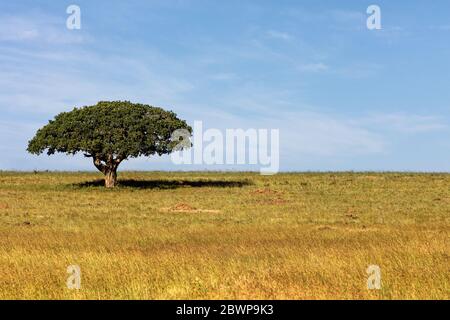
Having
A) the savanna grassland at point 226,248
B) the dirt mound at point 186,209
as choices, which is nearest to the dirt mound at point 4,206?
the savanna grassland at point 226,248

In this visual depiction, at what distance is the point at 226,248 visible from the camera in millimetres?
19266

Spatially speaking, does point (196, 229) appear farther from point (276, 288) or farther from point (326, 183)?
point (326, 183)

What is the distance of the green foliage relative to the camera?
59938 mm

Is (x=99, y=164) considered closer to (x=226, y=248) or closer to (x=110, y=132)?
(x=110, y=132)

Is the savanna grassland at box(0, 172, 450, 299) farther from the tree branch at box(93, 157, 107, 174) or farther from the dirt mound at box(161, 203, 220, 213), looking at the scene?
the tree branch at box(93, 157, 107, 174)

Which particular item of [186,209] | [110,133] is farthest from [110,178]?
[186,209]

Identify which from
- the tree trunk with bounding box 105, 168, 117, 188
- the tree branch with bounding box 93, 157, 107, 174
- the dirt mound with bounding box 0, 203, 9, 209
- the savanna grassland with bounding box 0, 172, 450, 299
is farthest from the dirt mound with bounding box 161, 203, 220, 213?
the tree branch with bounding box 93, 157, 107, 174

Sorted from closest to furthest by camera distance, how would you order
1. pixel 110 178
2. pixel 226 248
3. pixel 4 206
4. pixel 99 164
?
pixel 226 248
pixel 4 206
pixel 110 178
pixel 99 164

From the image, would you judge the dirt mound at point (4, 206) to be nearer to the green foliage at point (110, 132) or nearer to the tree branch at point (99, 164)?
the green foliage at point (110, 132)

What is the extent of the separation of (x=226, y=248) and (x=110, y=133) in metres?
42.8

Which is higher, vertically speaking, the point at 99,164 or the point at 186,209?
the point at 99,164

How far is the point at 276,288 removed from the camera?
11.4 m
